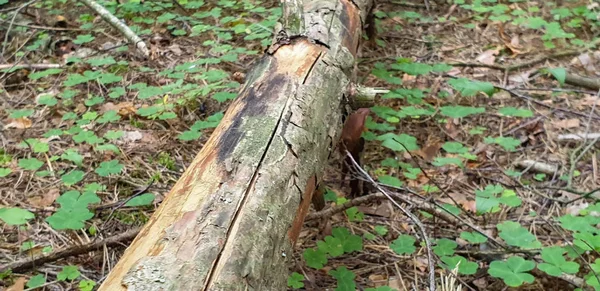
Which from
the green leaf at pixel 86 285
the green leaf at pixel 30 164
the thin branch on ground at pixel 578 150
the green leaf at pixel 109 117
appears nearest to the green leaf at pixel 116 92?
the green leaf at pixel 109 117

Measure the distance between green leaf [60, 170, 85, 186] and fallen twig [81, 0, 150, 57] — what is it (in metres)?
1.87

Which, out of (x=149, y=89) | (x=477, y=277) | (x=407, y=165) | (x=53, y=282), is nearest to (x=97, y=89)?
(x=149, y=89)

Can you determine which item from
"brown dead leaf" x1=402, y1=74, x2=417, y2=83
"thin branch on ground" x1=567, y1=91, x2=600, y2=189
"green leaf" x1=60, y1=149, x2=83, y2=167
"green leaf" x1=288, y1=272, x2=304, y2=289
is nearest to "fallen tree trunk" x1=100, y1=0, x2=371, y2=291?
"green leaf" x1=288, y1=272, x2=304, y2=289

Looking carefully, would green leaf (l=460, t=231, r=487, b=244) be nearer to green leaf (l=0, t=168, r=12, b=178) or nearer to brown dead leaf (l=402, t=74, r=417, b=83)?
brown dead leaf (l=402, t=74, r=417, b=83)

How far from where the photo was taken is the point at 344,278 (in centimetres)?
229

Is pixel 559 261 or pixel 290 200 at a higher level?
pixel 290 200

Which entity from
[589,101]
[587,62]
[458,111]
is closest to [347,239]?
[458,111]

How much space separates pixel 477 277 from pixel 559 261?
0.37 metres

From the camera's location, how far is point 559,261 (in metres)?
2.27

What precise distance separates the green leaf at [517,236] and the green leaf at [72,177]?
2.26 meters

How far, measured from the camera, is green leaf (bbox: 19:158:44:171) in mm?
2994

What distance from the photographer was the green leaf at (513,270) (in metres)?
2.18

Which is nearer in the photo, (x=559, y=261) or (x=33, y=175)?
(x=559, y=261)

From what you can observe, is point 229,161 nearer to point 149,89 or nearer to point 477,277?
point 477,277
